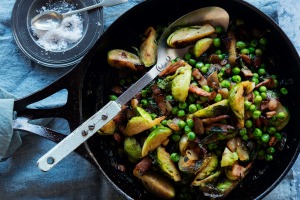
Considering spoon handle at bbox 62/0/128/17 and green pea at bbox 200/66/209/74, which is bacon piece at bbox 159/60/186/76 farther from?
spoon handle at bbox 62/0/128/17

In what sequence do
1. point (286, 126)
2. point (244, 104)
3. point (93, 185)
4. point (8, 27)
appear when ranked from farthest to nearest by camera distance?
point (8, 27), point (93, 185), point (286, 126), point (244, 104)

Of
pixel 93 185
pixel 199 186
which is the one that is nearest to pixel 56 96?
pixel 93 185

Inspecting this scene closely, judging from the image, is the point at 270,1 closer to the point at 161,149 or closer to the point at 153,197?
the point at 161,149

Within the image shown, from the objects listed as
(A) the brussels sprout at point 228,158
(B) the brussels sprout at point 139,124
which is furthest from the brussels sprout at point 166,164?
(A) the brussels sprout at point 228,158

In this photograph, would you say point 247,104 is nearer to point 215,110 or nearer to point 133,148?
point 215,110

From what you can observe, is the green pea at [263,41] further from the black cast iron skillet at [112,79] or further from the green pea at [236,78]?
the green pea at [236,78]

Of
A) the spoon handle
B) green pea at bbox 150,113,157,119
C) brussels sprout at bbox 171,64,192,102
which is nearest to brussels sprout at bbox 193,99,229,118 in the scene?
brussels sprout at bbox 171,64,192,102

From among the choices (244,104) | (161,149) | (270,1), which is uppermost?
(270,1)
